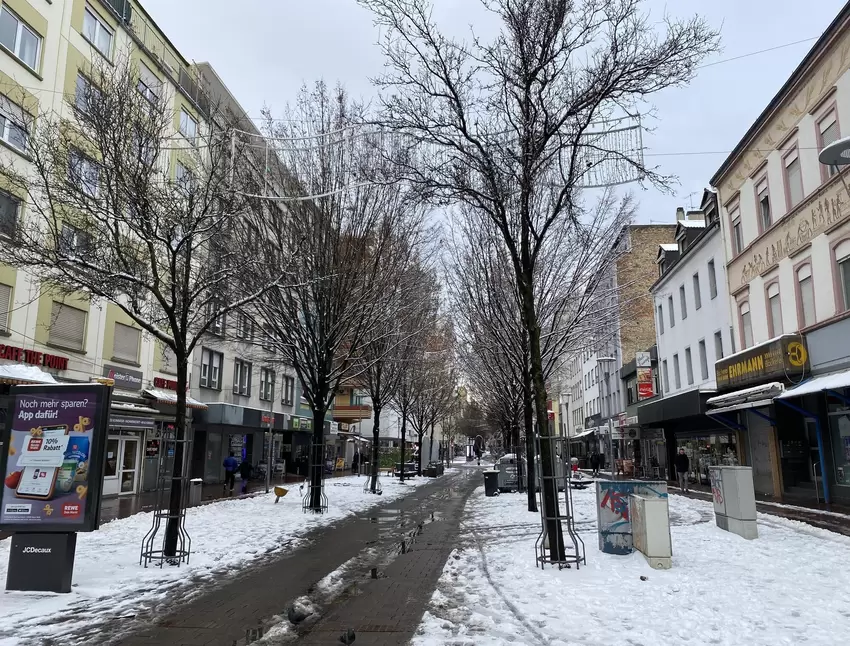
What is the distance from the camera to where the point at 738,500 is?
11.1m

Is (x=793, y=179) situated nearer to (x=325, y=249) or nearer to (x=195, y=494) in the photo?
(x=325, y=249)

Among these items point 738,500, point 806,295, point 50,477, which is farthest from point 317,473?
point 806,295

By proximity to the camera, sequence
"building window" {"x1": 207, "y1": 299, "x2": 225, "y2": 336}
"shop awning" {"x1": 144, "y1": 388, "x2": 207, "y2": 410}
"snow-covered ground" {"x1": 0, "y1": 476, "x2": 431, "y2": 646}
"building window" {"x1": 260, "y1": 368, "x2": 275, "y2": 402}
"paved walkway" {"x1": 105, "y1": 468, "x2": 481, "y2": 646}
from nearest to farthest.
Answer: "paved walkway" {"x1": 105, "y1": 468, "x2": 481, "y2": 646} → "snow-covered ground" {"x1": 0, "y1": 476, "x2": 431, "y2": 646} → "building window" {"x1": 207, "y1": 299, "x2": 225, "y2": 336} → "shop awning" {"x1": 144, "y1": 388, "x2": 207, "y2": 410} → "building window" {"x1": 260, "y1": 368, "x2": 275, "y2": 402}

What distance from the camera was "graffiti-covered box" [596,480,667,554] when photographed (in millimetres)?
9367

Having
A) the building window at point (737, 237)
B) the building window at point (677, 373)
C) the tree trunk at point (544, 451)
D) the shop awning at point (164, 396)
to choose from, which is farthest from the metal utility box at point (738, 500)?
the building window at point (677, 373)

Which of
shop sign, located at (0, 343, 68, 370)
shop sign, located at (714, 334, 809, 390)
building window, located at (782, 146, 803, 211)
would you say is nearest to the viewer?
shop sign, located at (0, 343, 68, 370)

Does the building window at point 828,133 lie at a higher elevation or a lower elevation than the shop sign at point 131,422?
higher

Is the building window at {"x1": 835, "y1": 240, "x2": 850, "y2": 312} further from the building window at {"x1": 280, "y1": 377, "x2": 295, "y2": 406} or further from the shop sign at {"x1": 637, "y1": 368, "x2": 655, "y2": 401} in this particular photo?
the building window at {"x1": 280, "y1": 377, "x2": 295, "y2": 406}

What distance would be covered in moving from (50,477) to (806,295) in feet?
59.6

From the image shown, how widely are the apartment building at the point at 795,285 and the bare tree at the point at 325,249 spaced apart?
35.3ft

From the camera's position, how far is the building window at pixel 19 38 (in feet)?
55.7

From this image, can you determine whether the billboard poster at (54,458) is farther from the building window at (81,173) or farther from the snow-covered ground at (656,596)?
the snow-covered ground at (656,596)

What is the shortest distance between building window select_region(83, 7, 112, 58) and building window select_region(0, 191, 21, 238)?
275 inches

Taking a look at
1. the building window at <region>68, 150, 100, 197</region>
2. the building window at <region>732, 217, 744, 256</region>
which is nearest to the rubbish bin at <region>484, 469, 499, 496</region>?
the building window at <region>732, 217, 744, 256</region>
